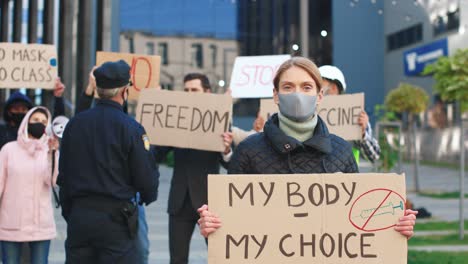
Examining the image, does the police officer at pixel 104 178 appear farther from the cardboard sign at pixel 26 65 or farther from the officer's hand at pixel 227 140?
the cardboard sign at pixel 26 65

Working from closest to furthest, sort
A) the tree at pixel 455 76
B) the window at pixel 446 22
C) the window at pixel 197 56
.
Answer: the tree at pixel 455 76
the window at pixel 446 22
the window at pixel 197 56

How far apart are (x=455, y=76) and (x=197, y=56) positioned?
36.8 metres

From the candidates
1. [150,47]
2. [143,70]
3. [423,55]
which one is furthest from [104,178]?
[150,47]

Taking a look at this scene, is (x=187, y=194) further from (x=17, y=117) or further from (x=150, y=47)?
(x=150, y=47)

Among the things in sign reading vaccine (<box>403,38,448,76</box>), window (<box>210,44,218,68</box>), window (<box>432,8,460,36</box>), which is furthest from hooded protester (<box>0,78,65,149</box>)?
window (<box>210,44,218,68</box>)

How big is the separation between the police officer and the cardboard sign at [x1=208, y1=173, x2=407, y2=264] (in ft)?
3.72

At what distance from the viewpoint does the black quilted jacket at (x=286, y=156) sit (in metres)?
3.19

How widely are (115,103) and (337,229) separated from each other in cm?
168

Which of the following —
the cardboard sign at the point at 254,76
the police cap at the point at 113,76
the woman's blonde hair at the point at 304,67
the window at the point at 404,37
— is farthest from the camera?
the window at the point at 404,37

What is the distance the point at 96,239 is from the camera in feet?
13.5

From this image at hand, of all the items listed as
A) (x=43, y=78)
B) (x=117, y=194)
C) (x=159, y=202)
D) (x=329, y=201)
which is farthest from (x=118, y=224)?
(x=159, y=202)

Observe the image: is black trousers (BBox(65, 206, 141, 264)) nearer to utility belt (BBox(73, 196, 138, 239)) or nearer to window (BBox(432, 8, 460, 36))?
utility belt (BBox(73, 196, 138, 239))

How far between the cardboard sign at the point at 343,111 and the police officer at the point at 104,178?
1564 millimetres

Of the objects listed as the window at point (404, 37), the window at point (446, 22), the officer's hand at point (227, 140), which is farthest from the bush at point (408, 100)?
the window at point (404, 37)
